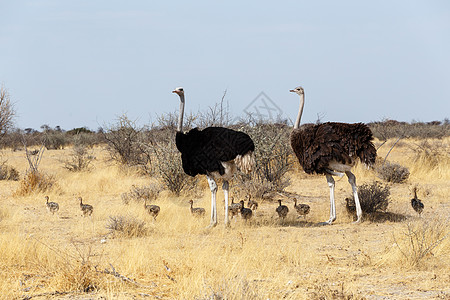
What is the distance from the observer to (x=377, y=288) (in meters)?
5.84

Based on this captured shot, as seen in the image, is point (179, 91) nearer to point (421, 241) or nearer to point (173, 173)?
point (173, 173)

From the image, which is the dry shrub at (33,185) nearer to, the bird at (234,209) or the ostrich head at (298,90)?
the bird at (234,209)

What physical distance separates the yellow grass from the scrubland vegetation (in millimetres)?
19

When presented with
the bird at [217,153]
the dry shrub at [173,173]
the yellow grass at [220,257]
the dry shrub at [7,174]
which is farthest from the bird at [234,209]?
the dry shrub at [7,174]

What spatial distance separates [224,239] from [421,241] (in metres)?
2.99

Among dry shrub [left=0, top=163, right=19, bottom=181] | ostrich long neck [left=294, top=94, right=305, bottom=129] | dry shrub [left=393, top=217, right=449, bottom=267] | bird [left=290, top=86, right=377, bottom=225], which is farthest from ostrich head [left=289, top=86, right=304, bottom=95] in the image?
dry shrub [left=0, top=163, right=19, bottom=181]

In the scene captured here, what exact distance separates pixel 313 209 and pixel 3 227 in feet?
20.3

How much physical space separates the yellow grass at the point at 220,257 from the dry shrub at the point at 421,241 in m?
0.03

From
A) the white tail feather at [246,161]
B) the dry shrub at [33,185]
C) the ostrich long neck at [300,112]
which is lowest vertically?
the dry shrub at [33,185]

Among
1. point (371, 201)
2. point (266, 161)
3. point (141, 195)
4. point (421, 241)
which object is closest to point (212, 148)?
point (371, 201)

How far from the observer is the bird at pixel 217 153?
957 centimetres

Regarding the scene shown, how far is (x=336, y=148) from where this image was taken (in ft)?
32.6

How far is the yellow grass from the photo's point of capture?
18.7 ft

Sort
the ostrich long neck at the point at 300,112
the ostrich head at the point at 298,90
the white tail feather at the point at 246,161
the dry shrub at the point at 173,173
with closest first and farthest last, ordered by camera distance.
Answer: the white tail feather at the point at 246,161 → the ostrich long neck at the point at 300,112 → the ostrich head at the point at 298,90 → the dry shrub at the point at 173,173
